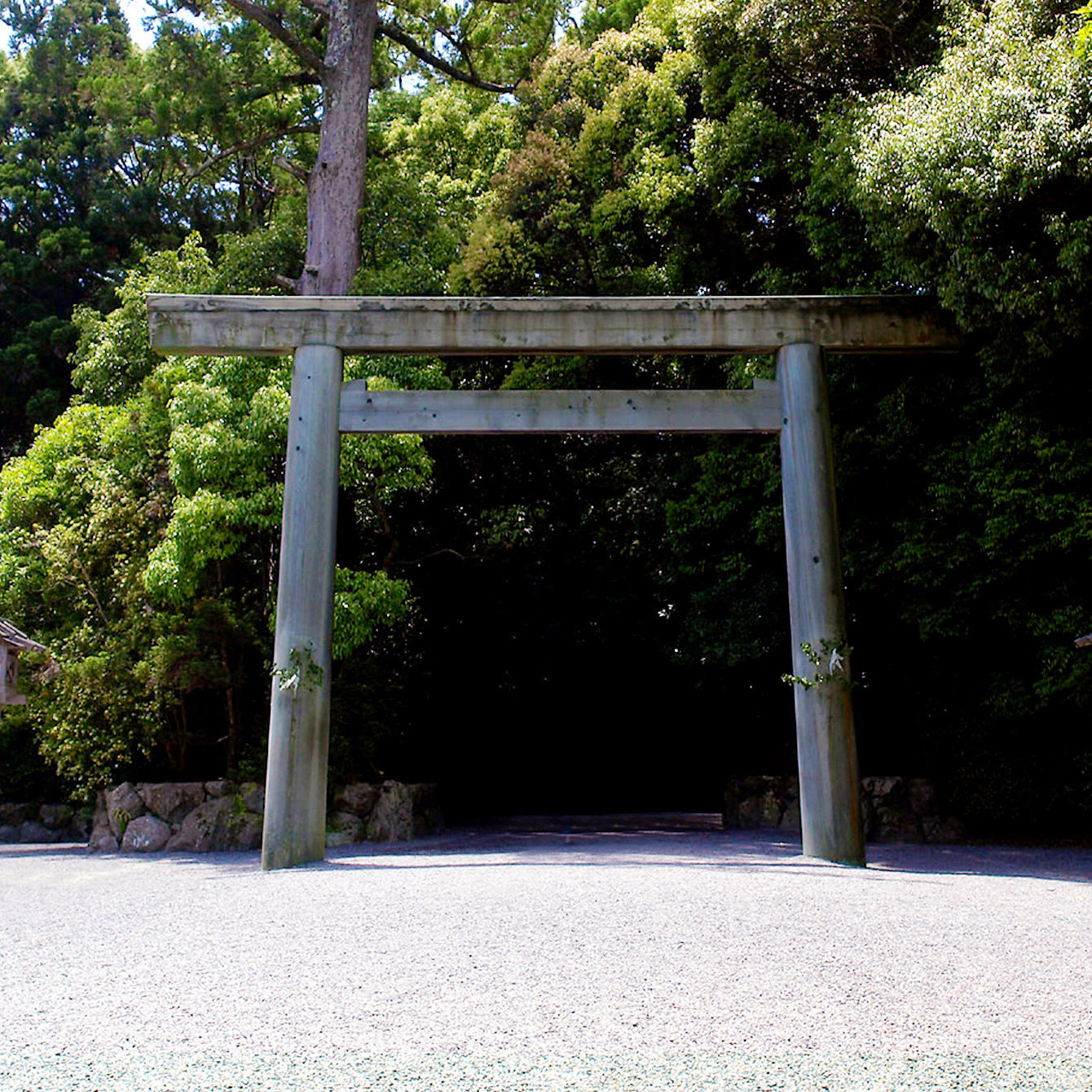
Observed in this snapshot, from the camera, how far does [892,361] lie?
8.14 metres

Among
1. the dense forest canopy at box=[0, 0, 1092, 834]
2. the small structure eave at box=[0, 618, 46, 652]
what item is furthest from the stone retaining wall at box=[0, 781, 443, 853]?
the small structure eave at box=[0, 618, 46, 652]

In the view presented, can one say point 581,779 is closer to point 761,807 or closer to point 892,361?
point 761,807

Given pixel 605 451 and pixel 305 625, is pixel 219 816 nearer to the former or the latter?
pixel 305 625

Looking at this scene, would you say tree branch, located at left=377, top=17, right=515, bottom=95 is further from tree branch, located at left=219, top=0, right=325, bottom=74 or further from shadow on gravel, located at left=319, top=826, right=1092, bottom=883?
shadow on gravel, located at left=319, top=826, right=1092, bottom=883

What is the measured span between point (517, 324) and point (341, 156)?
6353mm

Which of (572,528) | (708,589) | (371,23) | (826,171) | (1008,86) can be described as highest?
(371,23)

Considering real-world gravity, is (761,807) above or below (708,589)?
below

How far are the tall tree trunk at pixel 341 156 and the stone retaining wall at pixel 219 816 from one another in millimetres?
5443

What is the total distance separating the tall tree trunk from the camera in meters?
11.5

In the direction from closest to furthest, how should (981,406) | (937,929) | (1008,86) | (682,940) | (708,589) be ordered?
(682,940)
(937,929)
(1008,86)
(981,406)
(708,589)

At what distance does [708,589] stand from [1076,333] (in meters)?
4.07

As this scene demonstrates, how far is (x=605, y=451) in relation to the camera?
36.9 feet

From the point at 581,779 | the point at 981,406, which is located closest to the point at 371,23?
the point at 981,406

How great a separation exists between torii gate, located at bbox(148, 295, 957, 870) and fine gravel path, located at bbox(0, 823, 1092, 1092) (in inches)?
92.8
